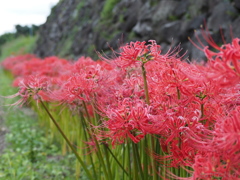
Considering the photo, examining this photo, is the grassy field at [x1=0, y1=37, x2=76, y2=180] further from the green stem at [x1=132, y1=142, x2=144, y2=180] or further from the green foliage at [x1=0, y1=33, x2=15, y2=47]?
the green foliage at [x1=0, y1=33, x2=15, y2=47]

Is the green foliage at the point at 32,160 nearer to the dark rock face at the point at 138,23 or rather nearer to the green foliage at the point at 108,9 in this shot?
the dark rock face at the point at 138,23

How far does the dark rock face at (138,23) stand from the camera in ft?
17.6

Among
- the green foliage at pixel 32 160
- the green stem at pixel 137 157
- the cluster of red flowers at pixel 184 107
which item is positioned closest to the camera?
the cluster of red flowers at pixel 184 107

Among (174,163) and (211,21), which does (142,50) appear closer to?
(174,163)

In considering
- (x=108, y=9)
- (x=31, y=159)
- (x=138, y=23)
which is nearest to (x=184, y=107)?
(x=31, y=159)

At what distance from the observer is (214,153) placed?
0.96m

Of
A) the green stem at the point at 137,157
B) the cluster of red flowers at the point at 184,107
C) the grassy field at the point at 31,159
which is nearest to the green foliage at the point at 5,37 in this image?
the grassy field at the point at 31,159

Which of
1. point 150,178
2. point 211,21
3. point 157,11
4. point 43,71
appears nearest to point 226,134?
point 150,178

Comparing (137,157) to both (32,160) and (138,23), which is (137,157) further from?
(138,23)

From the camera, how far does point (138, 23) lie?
7.49m

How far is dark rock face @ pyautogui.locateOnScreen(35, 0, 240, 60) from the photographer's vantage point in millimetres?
5375

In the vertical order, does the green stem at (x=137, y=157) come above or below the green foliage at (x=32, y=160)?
above

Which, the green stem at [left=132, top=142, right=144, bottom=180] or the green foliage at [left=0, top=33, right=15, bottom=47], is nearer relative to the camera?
the green stem at [left=132, top=142, right=144, bottom=180]

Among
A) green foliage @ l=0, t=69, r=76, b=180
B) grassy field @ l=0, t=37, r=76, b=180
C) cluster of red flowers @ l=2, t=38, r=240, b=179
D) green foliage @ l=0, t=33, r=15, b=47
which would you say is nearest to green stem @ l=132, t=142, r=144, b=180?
cluster of red flowers @ l=2, t=38, r=240, b=179
